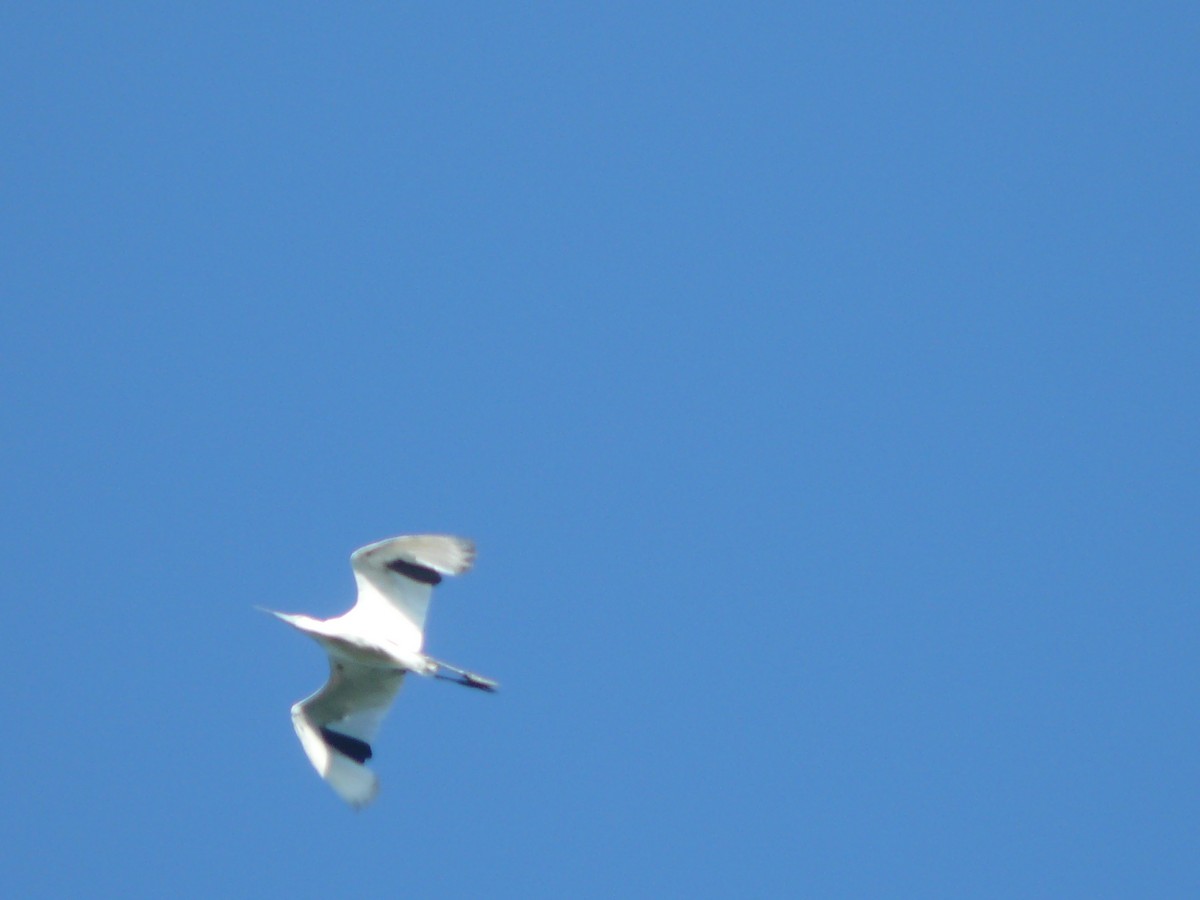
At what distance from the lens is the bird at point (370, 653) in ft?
55.2

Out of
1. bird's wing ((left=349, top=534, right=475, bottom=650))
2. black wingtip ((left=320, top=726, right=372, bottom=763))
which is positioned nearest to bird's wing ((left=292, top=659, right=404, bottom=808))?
black wingtip ((left=320, top=726, right=372, bottom=763))

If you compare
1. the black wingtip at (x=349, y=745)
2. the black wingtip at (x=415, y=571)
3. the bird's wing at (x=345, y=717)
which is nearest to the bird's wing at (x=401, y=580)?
the black wingtip at (x=415, y=571)

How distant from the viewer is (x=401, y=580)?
688 inches

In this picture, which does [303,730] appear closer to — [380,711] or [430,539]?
[380,711]

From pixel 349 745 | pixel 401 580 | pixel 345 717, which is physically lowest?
pixel 349 745

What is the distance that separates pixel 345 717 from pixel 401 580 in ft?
5.80

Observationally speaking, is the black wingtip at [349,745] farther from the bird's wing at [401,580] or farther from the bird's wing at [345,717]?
the bird's wing at [401,580]

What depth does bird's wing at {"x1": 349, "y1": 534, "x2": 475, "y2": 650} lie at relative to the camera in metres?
17.1

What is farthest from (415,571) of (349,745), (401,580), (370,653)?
(349,745)

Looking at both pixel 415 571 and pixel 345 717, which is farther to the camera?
pixel 345 717

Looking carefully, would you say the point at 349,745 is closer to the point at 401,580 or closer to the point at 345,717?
the point at 345,717

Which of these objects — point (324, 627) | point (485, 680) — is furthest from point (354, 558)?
point (485, 680)

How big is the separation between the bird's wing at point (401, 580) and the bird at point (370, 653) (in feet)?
0.04

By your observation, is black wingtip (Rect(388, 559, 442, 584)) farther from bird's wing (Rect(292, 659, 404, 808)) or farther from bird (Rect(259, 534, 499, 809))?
bird's wing (Rect(292, 659, 404, 808))
